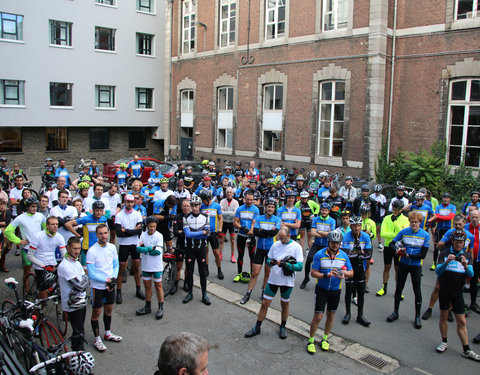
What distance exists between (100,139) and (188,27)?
10.3 metres

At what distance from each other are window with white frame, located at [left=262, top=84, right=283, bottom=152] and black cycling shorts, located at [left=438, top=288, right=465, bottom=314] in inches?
672

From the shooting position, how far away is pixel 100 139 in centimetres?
3325

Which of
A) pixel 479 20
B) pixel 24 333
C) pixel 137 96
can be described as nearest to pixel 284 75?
pixel 479 20

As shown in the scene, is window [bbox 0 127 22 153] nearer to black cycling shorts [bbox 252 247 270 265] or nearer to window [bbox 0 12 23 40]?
window [bbox 0 12 23 40]

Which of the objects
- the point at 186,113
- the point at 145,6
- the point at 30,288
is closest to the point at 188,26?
the point at 186,113

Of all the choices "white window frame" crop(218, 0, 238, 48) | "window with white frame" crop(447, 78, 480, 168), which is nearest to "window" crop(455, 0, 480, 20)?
"window with white frame" crop(447, 78, 480, 168)

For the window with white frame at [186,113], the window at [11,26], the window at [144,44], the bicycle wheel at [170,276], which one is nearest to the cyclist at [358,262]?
the bicycle wheel at [170,276]

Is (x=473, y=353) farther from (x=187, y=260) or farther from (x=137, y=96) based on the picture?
(x=137, y=96)

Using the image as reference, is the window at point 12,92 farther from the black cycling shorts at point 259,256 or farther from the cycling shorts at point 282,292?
the cycling shorts at point 282,292

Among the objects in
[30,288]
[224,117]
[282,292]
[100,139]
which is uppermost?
[224,117]

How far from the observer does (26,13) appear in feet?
92.3

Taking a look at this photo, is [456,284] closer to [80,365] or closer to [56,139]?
[80,365]

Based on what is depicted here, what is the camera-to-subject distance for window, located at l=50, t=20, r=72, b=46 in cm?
2938

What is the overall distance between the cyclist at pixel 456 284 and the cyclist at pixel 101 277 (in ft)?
17.3
